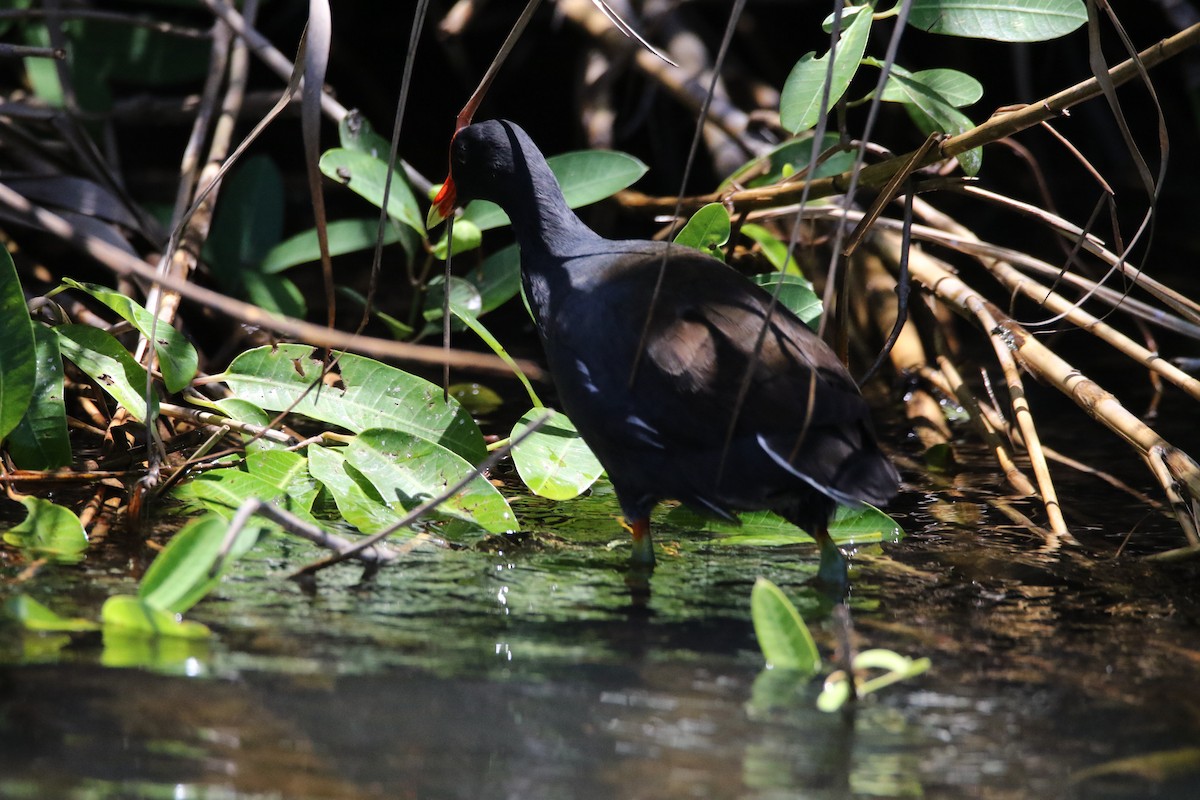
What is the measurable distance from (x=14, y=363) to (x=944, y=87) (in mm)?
2022

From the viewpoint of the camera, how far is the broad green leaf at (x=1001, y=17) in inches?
99.8

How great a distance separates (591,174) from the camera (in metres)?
3.37

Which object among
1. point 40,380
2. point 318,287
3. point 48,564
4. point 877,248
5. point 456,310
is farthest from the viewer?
point 318,287

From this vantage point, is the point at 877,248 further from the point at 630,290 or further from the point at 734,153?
the point at 630,290

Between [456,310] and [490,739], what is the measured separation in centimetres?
131

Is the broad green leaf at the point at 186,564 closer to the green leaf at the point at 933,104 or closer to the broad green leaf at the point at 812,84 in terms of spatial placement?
the broad green leaf at the point at 812,84

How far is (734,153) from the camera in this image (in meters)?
4.22

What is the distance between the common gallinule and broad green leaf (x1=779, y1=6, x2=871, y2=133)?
0.35m

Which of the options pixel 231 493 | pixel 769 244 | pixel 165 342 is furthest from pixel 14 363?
pixel 769 244

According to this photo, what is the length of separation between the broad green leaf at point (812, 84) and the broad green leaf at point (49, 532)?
160 cm

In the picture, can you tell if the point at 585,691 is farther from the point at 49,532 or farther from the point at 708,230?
the point at 708,230

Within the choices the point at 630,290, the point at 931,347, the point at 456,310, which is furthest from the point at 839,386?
the point at 931,347

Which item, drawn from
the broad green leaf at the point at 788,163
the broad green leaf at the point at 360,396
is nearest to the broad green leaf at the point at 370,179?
the broad green leaf at the point at 360,396

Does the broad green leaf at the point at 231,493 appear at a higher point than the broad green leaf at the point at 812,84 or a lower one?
lower
